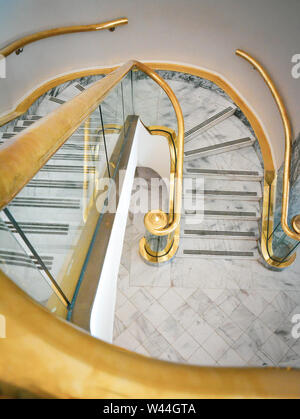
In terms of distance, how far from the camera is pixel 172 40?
17.4 ft

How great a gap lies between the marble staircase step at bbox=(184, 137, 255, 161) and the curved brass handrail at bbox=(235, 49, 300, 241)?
1.03 m

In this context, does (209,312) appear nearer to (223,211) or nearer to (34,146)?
(223,211)

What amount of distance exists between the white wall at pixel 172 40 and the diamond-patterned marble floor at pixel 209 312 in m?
2.19

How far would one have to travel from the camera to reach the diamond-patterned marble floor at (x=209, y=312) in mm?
3832

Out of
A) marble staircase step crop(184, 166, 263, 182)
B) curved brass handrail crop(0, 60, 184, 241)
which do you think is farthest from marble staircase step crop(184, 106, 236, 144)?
curved brass handrail crop(0, 60, 184, 241)

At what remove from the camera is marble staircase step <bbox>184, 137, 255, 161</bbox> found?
16.5 ft

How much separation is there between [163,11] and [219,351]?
5.81 m

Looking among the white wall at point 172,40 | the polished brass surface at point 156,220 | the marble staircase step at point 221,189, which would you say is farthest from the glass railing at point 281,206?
the polished brass surface at point 156,220

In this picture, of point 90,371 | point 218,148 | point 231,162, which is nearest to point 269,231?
point 231,162

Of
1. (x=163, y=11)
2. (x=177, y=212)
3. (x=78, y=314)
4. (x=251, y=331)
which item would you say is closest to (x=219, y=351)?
(x=251, y=331)

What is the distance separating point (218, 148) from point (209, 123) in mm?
646

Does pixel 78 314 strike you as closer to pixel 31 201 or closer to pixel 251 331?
pixel 31 201

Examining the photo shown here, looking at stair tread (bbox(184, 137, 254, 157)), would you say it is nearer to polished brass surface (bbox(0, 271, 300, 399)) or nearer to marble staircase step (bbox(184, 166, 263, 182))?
marble staircase step (bbox(184, 166, 263, 182))
